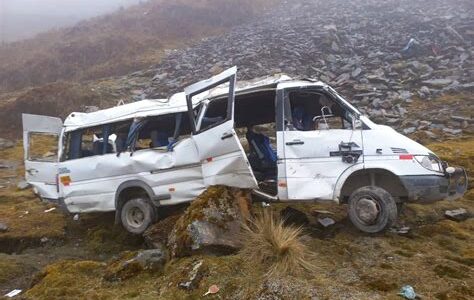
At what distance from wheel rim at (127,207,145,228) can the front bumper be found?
4477mm

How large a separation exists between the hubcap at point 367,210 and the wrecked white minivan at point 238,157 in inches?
0.6

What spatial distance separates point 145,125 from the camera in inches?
361

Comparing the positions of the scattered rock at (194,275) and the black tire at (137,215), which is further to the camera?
the black tire at (137,215)

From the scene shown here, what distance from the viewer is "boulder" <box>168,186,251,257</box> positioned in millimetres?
6531

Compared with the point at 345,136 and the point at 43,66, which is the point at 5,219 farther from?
the point at 43,66

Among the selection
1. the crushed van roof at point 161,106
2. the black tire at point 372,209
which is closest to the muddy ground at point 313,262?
the black tire at point 372,209

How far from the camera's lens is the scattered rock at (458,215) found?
8141 millimetres

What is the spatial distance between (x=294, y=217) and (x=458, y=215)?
107 inches

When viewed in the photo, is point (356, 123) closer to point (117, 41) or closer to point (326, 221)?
point (326, 221)

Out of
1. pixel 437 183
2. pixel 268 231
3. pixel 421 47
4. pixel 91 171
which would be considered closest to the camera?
pixel 268 231

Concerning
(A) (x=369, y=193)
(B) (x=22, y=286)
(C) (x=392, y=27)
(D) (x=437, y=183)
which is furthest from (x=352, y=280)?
(C) (x=392, y=27)

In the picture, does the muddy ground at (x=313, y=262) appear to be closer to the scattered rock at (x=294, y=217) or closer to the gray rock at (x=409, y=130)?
the scattered rock at (x=294, y=217)

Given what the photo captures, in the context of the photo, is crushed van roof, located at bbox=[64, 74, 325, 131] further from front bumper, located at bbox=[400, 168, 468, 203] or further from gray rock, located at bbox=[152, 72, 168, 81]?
gray rock, located at bbox=[152, 72, 168, 81]

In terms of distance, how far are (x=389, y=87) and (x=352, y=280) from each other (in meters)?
13.8
